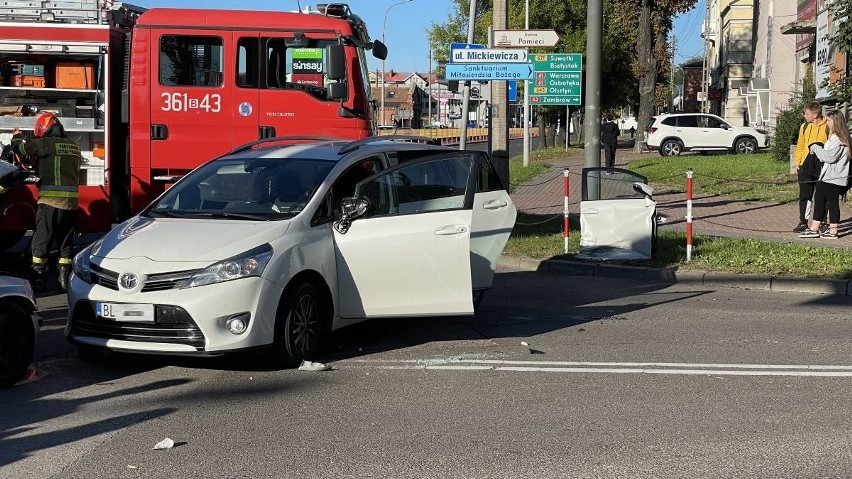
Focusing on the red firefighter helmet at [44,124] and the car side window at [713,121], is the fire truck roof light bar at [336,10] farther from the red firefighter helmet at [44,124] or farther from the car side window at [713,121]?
the car side window at [713,121]

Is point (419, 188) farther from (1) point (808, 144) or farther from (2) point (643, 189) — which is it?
(1) point (808, 144)

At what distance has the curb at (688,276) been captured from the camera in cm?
1137

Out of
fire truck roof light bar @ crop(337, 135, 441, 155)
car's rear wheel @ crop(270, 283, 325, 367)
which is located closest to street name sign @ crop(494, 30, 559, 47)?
fire truck roof light bar @ crop(337, 135, 441, 155)

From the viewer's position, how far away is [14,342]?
683cm

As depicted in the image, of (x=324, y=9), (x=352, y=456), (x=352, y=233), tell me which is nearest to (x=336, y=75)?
(x=324, y=9)

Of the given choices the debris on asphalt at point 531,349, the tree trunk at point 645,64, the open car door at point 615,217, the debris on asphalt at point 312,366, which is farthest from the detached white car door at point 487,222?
the tree trunk at point 645,64

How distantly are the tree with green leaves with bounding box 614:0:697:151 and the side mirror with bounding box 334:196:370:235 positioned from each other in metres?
37.8

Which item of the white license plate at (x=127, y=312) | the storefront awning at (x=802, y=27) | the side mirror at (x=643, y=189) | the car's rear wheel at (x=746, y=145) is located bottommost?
the white license plate at (x=127, y=312)

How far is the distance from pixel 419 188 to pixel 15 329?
10.7 feet

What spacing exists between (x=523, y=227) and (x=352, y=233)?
914 cm

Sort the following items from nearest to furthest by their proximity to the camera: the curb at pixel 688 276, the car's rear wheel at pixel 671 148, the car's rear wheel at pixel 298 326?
the car's rear wheel at pixel 298 326 < the curb at pixel 688 276 < the car's rear wheel at pixel 671 148

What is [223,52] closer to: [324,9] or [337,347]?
[324,9]

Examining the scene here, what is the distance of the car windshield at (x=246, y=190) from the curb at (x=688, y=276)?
3.22 metres

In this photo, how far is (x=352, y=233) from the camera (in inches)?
308
